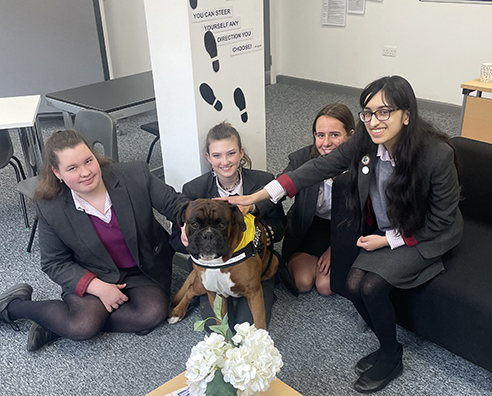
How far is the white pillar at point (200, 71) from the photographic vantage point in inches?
89.4

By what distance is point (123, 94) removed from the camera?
3725 mm

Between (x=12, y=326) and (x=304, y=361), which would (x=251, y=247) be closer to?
(x=304, y=361)

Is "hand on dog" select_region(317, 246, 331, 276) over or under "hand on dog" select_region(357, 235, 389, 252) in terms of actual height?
under

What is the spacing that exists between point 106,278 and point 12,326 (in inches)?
21.4

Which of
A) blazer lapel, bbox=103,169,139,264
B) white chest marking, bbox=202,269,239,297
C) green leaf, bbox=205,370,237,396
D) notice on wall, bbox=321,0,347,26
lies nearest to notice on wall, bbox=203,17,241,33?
blazer lapel, bbox=103,169,139,264

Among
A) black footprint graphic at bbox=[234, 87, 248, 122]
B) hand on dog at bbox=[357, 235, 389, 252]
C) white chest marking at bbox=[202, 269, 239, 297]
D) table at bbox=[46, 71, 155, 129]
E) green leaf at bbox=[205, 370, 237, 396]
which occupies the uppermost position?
black footprint graphic at bbox=[234, 87, 248, 122]

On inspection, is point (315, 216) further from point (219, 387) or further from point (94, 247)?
point (219, 387)

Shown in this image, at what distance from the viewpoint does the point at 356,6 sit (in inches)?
214

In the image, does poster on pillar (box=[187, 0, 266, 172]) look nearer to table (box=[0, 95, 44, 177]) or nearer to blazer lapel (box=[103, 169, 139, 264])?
blazer lapel (box=[103, 169, 139, 264])

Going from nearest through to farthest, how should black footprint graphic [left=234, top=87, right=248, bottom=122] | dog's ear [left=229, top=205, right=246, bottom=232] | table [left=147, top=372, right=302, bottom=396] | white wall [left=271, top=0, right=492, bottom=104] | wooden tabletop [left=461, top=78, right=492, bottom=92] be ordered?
1. table [left=147, top=372, right=302, bottom=396]
2. dog's ear [left=229, top=205, right=246, bottom=232]
3. black footprint graphic [left=234, top=87, right=248, bottom=122]
4. wooden tabletop [left=461, top=78, right=492, bottom=92]
5. white wall [left=271, top=0, right=492, bottom=104]

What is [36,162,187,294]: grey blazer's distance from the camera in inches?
86.6

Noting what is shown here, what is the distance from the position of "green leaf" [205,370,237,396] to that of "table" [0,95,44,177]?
2.19 meters

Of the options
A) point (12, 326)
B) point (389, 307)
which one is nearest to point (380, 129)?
point (389, 307)

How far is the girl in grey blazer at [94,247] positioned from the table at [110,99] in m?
1.23
